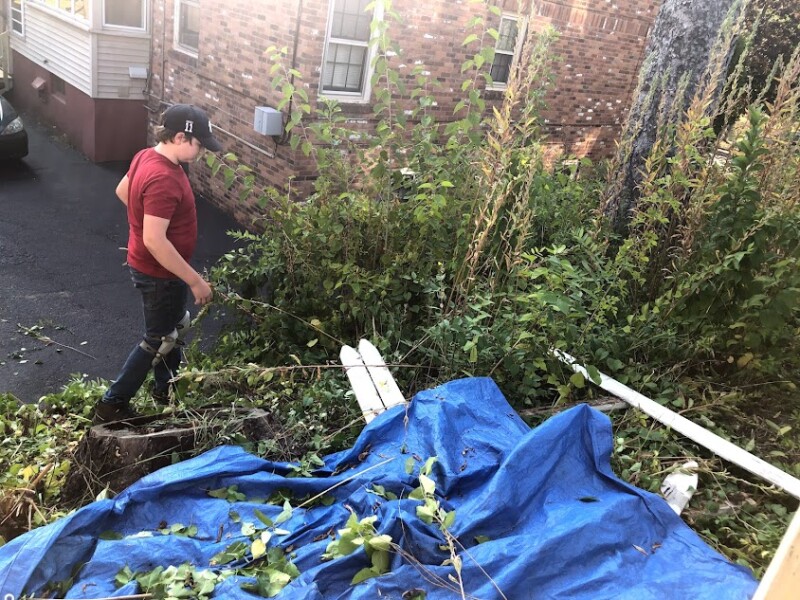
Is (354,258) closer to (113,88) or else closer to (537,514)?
(537,514)

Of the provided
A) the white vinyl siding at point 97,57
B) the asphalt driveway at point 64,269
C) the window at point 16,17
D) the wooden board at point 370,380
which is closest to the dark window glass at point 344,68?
the asphalt driveway at point 64,269

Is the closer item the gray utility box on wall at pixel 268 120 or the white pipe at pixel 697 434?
the white pipe at pixel 697 434

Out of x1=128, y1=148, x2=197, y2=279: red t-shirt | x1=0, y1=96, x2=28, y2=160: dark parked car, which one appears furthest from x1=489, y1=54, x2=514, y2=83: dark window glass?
x1=128, y1=148, x2=197, y2=279: red t-shirt

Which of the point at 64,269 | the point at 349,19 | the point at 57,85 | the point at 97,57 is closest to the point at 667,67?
the point at 349,19

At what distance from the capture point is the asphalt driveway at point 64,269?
5.29 meters

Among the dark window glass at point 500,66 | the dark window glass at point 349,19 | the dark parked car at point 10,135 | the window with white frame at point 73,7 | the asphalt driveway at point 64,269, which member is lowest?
the asphalt driveway at point 64,269

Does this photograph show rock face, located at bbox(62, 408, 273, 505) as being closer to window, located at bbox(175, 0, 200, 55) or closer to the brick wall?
the brick wall

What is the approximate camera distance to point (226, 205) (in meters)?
9.66

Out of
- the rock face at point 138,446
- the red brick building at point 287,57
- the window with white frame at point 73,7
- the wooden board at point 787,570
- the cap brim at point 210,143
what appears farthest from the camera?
the window with white frame at point 73,7

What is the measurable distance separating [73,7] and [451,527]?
11996mm

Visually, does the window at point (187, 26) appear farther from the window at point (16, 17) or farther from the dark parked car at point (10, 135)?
the window at point (16, 17)

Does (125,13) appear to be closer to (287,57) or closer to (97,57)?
(97,57)

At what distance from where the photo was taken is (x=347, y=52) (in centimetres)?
830

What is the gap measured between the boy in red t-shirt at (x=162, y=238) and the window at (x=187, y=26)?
7065 mm
